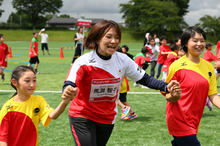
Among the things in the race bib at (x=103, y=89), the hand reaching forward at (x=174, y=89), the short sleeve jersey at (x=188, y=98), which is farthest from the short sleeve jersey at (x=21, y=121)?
the short sleeve jersey at (x=188, y=98)

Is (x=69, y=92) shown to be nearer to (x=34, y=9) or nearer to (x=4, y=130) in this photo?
(x=4, y=130)

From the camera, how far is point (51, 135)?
5078 mm

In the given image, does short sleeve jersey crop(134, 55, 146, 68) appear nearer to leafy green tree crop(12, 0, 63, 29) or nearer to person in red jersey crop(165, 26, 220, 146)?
person in red jersey crop(165, 26, 220, 146)

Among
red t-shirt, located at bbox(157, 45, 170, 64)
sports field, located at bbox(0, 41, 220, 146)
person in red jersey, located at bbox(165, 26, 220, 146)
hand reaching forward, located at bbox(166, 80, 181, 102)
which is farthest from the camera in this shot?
red t-shirt, located at bbox(157, 45, 170, 64)

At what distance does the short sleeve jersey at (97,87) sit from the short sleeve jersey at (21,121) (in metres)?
0.39

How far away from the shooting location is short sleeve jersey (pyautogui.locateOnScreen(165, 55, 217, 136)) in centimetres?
312

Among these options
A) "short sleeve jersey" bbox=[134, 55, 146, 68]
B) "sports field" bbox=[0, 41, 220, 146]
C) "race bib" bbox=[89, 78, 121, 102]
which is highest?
"race bib" bbox=[89, 78, 121, 102]

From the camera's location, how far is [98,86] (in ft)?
9.16

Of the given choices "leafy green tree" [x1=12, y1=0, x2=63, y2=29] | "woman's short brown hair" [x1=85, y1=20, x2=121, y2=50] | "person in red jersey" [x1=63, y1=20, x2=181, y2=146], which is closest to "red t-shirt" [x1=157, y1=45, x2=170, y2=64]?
"person in red jersey" [x1=63, y1=20, x2=181, y2=146]

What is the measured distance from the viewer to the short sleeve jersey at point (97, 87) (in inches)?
108

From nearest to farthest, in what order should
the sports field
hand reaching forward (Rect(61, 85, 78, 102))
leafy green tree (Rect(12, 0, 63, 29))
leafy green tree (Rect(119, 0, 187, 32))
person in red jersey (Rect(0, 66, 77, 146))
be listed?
1. hand reaching forward (Rect(61, 85, 78, 102))
2. person in red jersey (Rect(0, 66, 77, 146))
3. the sports field
4. leafy green tree (Rect(119, 0, 187, 32))
5. leafy green tree (Rect(12, 0, 63, 29))

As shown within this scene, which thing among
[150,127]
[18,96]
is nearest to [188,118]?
[18,96]

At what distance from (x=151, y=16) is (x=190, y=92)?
Result: 70.5 metres

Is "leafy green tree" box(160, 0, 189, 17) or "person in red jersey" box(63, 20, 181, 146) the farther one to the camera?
"leafy green tree" box(160, 0, 189, 17)
